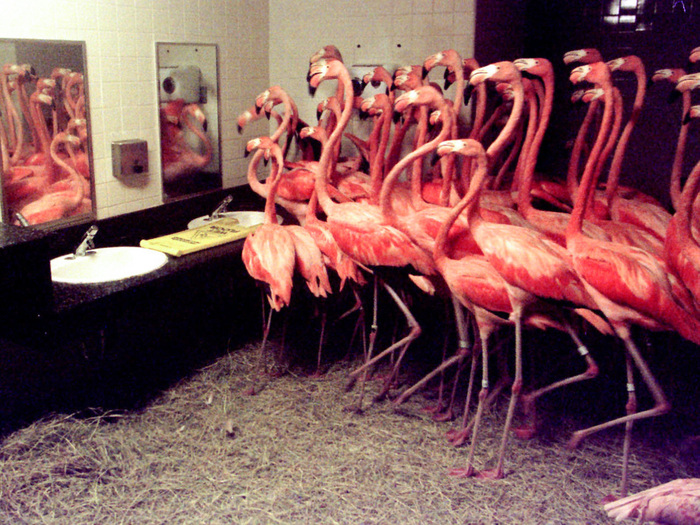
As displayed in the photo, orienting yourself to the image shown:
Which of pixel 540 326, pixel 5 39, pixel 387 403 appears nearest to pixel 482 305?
pixel 540 326

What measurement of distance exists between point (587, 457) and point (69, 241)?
230 centimetres

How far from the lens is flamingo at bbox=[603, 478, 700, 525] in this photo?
144 centimetres

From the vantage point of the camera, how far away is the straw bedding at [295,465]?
2.12 meters

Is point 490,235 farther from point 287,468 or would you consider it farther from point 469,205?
point 287,468

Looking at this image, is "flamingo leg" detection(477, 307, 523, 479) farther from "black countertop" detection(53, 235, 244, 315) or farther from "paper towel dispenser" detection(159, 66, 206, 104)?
"paper towel dispenser" detection(159, 66, 206, 104)

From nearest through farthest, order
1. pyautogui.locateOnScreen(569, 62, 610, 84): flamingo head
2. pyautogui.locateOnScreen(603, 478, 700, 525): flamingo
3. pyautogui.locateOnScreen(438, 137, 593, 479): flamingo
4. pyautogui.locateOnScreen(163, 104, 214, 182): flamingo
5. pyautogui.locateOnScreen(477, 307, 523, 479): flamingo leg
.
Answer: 1. pyautogui.locateOnScreen(603, 478, 700, 525): flamingo
2. pyautogui.locateOnScreen(438, 137, 593, 479): flamingo
3. pyautogui.locateOnScreen(477, 307, 523, 479): flamingo leg
4. pyautogui.locateOnScreen(569, 62, 610, 84): flamingo head
5. pyautogui.locateOnScreen(163, 104, 214, 182): flamingo

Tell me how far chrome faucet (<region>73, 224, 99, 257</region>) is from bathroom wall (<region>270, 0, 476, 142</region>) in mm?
1648

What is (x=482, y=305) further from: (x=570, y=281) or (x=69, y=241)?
(x=69, y=241)

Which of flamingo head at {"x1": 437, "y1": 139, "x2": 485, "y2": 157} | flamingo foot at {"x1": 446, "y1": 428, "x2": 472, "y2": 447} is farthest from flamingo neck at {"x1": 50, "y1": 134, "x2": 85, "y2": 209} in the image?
flamingo foot at {"x1": 446, "y1": 428, "x2": 472, "y2": 447}

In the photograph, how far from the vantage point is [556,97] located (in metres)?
4.30

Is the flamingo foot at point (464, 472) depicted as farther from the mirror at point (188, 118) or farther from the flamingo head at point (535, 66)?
the mirror at point (188, 118)

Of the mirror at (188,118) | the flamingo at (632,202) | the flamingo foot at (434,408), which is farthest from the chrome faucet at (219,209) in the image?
the flamingo at (632,202)

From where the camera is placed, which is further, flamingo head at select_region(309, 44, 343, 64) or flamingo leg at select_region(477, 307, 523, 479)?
flamingo head at select_region(309, 44, 343, 64)

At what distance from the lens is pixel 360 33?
3.66m
